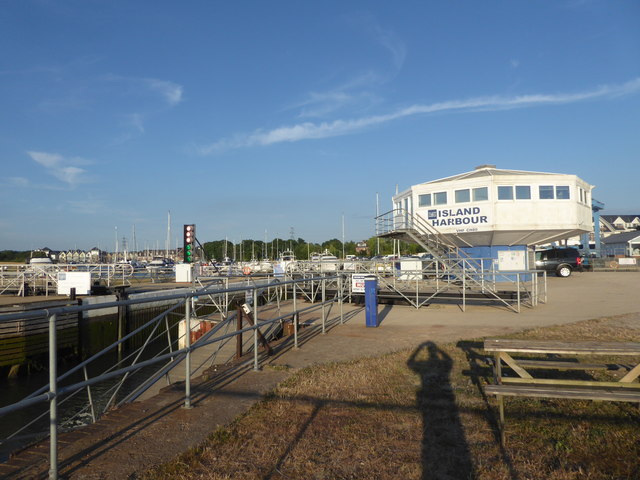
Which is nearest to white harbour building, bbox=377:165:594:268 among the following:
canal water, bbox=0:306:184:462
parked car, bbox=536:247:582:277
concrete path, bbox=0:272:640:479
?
concrete path, bbox=0:272:640:479

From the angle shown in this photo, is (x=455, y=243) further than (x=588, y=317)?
Yes

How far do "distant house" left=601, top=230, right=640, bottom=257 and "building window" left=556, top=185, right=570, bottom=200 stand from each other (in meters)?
64.0

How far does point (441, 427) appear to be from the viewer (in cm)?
481

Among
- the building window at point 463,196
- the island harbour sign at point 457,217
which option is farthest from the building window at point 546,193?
the building window at point 463,196

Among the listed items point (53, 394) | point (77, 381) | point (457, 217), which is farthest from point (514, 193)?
point (53, 394)

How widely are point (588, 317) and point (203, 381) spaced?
39.0ft

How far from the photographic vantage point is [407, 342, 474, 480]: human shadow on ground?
3.91 m

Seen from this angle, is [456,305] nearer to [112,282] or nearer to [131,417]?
[131,417]

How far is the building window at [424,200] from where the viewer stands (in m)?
25.6

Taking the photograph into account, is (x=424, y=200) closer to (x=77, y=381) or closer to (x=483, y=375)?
(x=77, y=381)

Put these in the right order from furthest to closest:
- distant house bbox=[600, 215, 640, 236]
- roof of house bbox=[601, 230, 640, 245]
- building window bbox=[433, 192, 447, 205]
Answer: distant house bbox=[600, 215, 640, 236], roof of house bbox=[601, 230, 640, 245], building window bbox=[433, 192, 447, 205]

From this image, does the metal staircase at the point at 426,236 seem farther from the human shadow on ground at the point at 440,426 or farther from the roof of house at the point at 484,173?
the human shadow on ground at the point at 440,426

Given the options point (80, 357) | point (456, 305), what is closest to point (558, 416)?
point (456, 305)

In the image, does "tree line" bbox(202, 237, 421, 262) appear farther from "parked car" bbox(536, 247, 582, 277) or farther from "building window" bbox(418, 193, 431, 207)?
"building window" bbox(418, 193, 431, 207)
